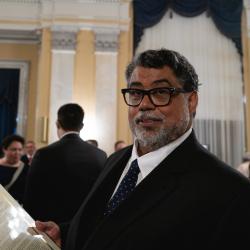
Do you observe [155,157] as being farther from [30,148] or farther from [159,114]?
[30,148]

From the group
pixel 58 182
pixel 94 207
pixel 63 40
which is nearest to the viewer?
pixel 94 207

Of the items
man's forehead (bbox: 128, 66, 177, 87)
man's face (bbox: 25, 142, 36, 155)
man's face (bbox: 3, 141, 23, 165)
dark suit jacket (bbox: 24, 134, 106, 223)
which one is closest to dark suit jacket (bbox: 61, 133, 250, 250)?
man's forehead (bbox: 128, 66, 177, 87)

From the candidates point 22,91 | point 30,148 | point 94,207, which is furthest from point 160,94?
point 22,91

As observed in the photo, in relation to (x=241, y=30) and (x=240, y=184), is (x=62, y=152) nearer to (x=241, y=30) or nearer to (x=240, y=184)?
(x=240, y=184)

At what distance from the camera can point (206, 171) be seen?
122 cm

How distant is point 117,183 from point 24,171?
203cm

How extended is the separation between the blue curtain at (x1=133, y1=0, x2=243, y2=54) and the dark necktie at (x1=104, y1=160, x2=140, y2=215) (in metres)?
7.41

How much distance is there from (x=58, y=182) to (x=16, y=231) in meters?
1.49

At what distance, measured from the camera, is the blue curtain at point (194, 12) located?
852 centimetres

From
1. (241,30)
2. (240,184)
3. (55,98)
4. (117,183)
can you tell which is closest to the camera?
(240,184)

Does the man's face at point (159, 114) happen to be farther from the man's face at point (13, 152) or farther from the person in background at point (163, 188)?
the man's face at point (13, 152)

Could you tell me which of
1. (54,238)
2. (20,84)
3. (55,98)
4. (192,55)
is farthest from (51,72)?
(54,238)

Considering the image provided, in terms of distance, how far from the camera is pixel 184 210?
1.15m

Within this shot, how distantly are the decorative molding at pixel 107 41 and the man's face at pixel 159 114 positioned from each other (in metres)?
7.05
